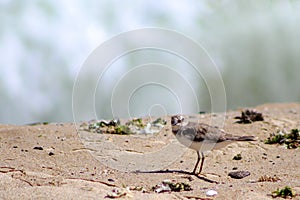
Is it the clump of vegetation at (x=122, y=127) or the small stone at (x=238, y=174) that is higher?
the clump of vegetation at (x=122, y=127)

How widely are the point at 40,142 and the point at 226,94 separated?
13.0 feet

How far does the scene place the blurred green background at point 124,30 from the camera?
22.9 ft

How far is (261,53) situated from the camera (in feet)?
27.8

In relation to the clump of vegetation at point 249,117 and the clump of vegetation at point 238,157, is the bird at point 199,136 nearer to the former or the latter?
the clump of vegetation at point 238,157

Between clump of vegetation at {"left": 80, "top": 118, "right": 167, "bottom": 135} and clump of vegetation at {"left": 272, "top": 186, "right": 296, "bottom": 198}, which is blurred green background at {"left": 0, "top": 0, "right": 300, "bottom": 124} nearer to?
clump of vegetation at {"left": 80, "top": 118, "right": 167, "bottom": 135}

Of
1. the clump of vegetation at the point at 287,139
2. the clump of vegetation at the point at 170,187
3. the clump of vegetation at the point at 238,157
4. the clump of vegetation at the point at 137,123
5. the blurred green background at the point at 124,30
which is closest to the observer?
the clump of vegetation at the point at 170,187

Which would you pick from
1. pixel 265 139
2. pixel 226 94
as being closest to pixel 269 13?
pixel 226 94

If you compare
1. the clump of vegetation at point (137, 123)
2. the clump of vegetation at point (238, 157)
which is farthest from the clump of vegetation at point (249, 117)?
the clump of vegetation at point (238, 157)

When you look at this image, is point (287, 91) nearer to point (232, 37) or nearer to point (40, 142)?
point (232, 37)

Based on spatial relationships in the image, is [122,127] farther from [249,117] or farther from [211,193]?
[211,193]

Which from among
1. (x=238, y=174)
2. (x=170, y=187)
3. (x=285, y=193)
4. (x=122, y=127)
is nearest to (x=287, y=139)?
(x=238, y=174)

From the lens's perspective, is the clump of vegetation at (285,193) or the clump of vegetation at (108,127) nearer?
the clump of vegetation at (285,193)

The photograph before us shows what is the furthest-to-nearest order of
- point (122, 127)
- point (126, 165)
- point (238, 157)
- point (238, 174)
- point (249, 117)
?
point (249, 117) < point (122, 127) < point (238, 157) < point (126, 165) < point (238, 174)

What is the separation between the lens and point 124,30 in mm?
7582
